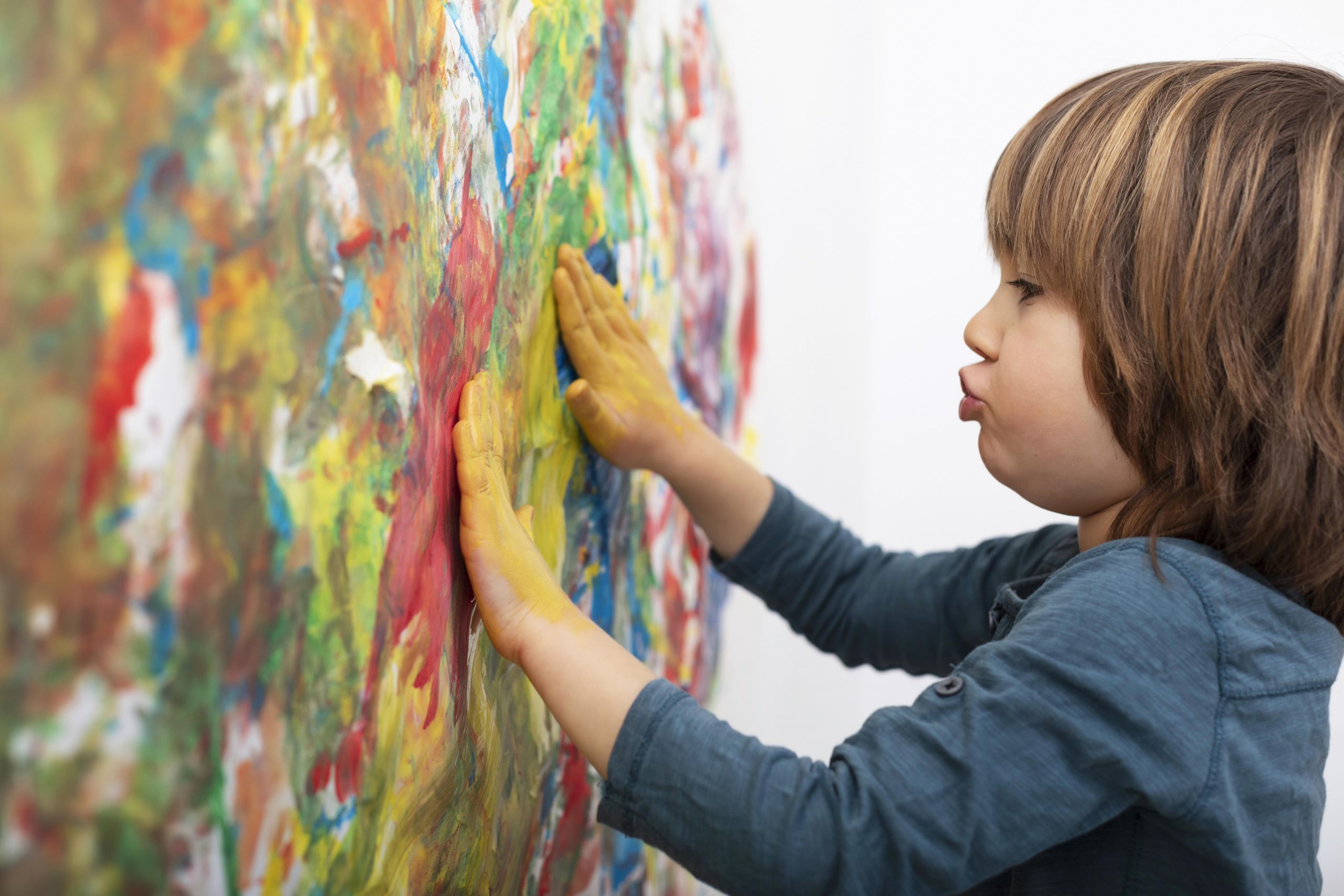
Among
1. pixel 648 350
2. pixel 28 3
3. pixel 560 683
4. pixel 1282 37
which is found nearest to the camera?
pixel 28 3

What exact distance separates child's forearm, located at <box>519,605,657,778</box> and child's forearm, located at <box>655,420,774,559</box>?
316 mm

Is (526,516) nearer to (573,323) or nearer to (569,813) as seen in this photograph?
(573,323)

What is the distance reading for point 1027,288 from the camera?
740 millimetres

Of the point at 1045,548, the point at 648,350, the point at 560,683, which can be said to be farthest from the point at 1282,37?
the point at 560,683

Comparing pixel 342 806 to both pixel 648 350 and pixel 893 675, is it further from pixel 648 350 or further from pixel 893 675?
pixel 893 675

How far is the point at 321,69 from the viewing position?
0.46 m

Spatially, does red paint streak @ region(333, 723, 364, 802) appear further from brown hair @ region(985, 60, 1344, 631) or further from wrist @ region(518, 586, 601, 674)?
brown hair @ region(985, 60, 1344, 631)

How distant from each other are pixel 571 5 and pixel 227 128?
43 cm

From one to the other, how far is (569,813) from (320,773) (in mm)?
392

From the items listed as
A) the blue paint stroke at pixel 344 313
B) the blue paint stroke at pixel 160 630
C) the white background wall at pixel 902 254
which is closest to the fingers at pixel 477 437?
the blue paint stroke at pixel 344 313

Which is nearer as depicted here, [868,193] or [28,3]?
[28,3]

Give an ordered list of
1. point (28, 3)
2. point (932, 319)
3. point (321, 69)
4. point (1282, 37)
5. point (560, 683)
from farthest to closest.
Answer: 1. point (932, 319)
2. point (1282, 37)
3. point (560, 683)
4. point (321, 69)
5. point (28, 3)

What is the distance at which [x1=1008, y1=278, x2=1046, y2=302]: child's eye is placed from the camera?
0.73 metres

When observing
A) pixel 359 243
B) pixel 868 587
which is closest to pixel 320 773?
pixel 359 243
